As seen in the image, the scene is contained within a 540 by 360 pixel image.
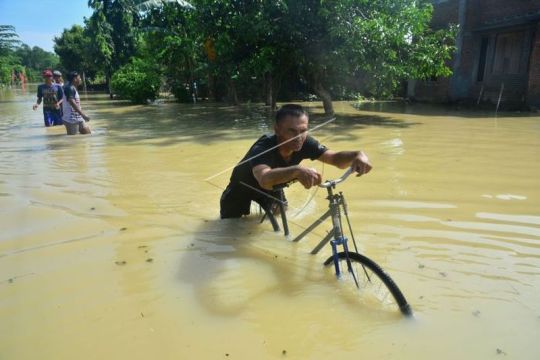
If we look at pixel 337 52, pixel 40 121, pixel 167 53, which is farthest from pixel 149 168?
pixel 167 53

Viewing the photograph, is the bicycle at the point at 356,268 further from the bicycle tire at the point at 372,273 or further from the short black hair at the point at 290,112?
the short black hair at the point at 290,112

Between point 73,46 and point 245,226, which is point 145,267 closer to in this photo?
point 245,226

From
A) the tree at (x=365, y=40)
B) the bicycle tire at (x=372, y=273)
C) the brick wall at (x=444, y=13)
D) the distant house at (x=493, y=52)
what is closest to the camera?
the bicycle tire at (x=372, y=273)

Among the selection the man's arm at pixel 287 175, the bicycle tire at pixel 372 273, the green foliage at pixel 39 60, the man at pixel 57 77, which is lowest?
the bicycle tire at pixel 372 273

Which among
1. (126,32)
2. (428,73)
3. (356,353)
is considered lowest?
(356,353)

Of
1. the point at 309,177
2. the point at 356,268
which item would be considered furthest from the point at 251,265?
the point at 309,177

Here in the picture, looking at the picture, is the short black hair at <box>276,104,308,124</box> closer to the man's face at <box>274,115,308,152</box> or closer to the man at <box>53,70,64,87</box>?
the man's face at <box>274,115,308,152</box>

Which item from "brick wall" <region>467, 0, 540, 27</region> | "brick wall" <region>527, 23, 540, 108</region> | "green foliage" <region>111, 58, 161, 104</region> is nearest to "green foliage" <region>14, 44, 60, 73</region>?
"green foliage" <region>111, 58, 161, 104</region>

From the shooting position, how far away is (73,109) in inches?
400

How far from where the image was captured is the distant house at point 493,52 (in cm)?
1541

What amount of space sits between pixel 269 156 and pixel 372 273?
120cm

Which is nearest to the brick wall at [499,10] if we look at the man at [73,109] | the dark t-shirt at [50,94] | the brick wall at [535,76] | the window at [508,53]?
the window at [508,53]

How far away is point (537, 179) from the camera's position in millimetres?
5852

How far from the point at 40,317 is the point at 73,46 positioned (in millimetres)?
47205
